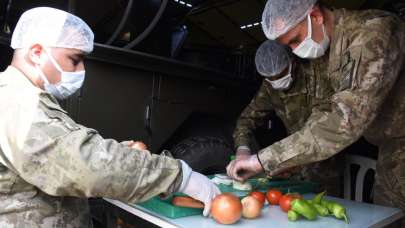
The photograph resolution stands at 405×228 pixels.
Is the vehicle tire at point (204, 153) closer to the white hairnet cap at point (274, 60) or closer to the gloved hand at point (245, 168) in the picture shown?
the white hairnet cap at point (274, 60)

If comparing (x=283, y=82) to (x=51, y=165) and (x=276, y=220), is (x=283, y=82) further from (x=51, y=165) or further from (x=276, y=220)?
(x=51, y=165)

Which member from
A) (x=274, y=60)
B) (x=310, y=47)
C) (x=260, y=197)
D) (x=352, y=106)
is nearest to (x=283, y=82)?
(x=274, y=60)

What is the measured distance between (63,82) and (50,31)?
22 cm

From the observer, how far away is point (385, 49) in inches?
75.2

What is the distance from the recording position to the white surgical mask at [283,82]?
283 centimetres

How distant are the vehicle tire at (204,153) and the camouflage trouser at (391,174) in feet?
4.24

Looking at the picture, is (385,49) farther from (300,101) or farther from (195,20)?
(195,20)

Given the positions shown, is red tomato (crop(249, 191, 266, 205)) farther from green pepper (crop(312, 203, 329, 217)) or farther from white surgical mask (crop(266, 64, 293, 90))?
white surgical mask (crop(266, 64, 293, 90))

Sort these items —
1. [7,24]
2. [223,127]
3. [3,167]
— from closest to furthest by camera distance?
1. [3,167]
2. [7,24]
3. [223,127]

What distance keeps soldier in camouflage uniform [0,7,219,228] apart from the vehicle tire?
61.9 inches

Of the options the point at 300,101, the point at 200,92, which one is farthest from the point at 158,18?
the point at 300,101

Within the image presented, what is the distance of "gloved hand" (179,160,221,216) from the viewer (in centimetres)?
155

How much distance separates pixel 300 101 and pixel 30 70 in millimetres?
2072

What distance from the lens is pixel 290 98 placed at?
3.04 m
